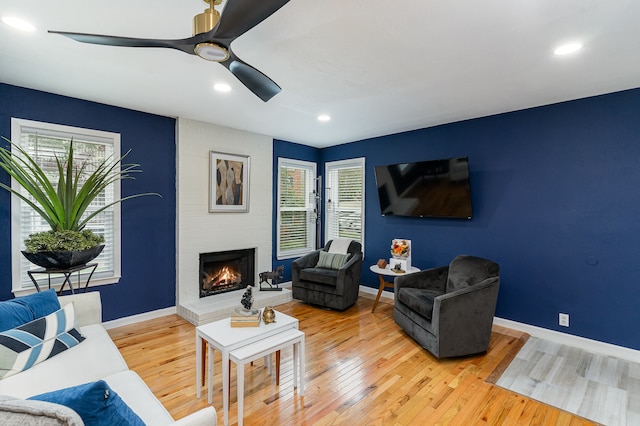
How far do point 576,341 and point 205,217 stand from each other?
453 cm

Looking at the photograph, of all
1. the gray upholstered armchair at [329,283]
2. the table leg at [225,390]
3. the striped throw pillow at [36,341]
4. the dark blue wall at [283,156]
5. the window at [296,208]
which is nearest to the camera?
the striped throw pillow at [36,341]

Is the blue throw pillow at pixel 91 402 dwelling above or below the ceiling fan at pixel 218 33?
below

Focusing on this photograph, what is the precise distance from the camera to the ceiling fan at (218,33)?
127 centimetres

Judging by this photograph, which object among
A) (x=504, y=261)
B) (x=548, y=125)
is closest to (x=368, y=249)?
(x=504, y=261)

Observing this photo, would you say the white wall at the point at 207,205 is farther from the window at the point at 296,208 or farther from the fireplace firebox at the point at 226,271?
the window at the point at 296,208

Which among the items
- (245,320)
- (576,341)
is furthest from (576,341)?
(245,320)

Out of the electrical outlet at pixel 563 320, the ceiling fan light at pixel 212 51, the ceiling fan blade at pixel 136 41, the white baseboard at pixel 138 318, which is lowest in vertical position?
the white baseboard at pixel 138 318

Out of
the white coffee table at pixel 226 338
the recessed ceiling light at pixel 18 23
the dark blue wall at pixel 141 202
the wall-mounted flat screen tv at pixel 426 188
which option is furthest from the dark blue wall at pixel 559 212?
the recessed ceiling light at pixel 18 23

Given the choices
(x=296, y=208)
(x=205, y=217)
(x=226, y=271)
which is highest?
(x=296, y=208)

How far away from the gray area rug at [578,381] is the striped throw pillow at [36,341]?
3.22 meters

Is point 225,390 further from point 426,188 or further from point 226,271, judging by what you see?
point 426,188

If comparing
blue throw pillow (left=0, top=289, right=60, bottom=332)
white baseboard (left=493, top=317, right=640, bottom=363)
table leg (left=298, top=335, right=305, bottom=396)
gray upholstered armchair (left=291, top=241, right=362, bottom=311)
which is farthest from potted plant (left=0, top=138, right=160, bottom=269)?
white baseboard (left=493, top=317, right=640, bottom=363)

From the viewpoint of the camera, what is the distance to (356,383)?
8.16ft

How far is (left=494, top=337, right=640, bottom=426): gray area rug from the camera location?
7.16ft
